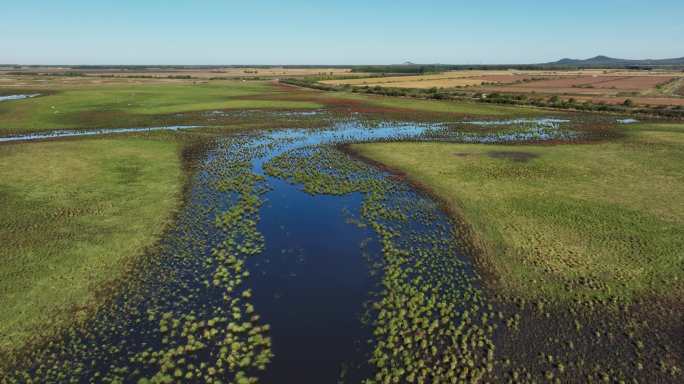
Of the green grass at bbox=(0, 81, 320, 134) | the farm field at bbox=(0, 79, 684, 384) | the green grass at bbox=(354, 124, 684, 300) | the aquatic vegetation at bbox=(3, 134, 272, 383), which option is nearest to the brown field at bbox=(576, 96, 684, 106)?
the green grass at bbox=(354, 124, 684, 300)

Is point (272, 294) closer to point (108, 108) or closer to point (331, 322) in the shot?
point (331, 322)

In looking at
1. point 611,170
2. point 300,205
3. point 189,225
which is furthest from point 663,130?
point 189,225

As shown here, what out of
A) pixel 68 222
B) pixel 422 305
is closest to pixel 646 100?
pixel 422 305

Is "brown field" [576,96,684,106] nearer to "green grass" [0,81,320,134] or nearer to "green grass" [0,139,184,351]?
"green grass" [0,81,320,134]

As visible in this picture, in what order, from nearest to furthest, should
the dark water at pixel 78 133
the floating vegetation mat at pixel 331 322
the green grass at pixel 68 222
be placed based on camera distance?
1. the floating vegetation mat at pixel 331 322
2. the green grass at pixel 68 222
3. the dark water at pixel 78 133

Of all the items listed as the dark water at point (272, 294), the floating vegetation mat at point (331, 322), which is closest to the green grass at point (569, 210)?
the floating vegetation mat at point (331, 322)

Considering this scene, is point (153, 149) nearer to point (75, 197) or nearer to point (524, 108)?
point (75, 197)

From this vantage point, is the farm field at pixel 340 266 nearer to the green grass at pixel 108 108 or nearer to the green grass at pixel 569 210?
the green grass at pixel 569 210
